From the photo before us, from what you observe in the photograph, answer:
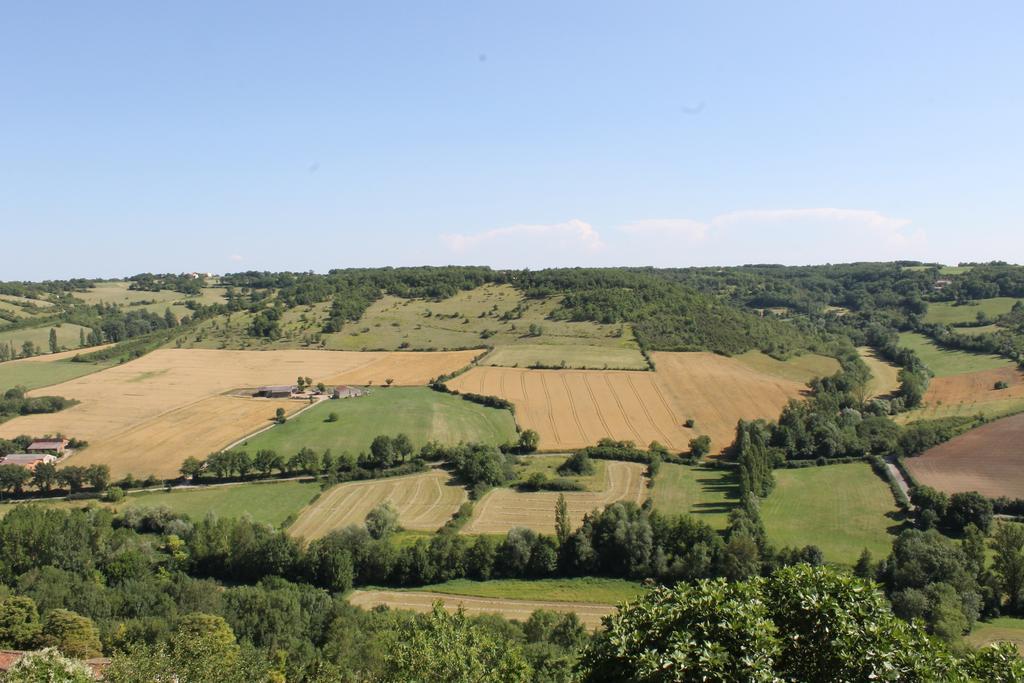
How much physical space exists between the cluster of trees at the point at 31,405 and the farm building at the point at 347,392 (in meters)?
36.1

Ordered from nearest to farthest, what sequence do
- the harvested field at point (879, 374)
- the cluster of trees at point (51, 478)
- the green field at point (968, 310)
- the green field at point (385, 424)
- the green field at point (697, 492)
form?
the green field at point (697, 492) → the cluster of trees at point (51, 478) → the green field at point (385, 424) → the harvested field at point (879, 374) → the green field at point (968, 310)

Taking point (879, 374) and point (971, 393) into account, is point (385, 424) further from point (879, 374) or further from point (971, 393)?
point (879, 374)

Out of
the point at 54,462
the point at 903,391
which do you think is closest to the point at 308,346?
the point at 54,462

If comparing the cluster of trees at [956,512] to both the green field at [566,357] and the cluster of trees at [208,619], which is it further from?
the green field at [566,357]

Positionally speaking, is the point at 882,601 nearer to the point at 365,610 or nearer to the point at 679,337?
the point at 365,610

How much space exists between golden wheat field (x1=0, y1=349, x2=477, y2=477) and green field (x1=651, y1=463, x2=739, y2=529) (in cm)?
4871

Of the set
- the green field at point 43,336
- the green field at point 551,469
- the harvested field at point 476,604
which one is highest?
the green field at point 43,336

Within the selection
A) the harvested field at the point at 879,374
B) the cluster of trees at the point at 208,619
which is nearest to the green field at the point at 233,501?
the cluster of trees at the point at 208,619

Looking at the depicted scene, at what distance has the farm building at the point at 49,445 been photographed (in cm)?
7531

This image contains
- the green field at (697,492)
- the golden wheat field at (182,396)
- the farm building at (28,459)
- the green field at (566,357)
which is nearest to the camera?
the green field at (697,492)

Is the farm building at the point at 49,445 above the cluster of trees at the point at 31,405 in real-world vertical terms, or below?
below

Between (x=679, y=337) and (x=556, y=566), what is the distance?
80.3 meters

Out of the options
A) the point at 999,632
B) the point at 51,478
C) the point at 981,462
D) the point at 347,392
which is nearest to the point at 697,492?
the point at 999,632

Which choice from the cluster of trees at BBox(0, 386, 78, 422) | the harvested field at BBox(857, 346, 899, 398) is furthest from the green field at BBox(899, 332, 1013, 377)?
the cluster of trees at BBox(0, 386, 78, 422)
